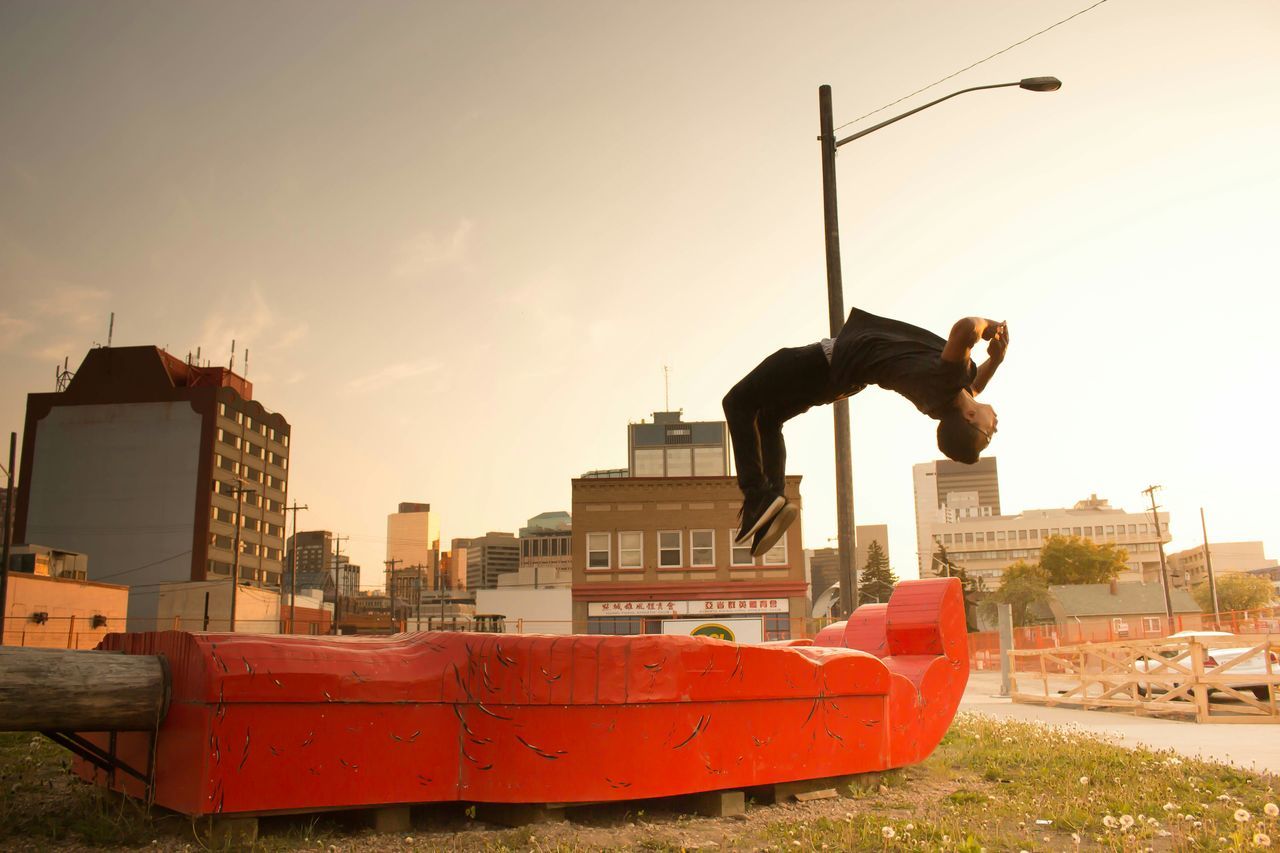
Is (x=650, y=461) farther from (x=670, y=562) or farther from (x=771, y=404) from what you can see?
(x=771, y=404)

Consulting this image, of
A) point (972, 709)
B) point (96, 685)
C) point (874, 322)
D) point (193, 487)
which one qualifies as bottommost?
point (972, 709)

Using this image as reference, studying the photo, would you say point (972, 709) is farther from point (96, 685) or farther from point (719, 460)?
point (719, 460)

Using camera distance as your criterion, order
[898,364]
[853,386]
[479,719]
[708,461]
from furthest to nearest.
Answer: [708,461] → [479,719] → [853,386] → [898,364]

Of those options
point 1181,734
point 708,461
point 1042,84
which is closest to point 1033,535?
point 708,461

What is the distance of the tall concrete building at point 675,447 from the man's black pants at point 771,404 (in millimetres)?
103678

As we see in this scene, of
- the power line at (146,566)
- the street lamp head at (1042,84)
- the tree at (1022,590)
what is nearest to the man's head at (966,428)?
the street lamp head at (1042,84)

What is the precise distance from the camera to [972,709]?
62.3 feet

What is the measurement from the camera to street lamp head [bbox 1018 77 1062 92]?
937cm

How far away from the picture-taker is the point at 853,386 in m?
4.63

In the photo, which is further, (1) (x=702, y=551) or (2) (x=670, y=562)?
(1) (x=702, y=551)

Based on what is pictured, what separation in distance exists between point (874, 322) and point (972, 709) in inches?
652

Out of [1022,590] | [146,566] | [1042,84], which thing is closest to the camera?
[1042,84]

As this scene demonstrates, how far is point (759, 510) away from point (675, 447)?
118m

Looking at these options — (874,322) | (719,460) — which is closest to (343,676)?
(874,322)
